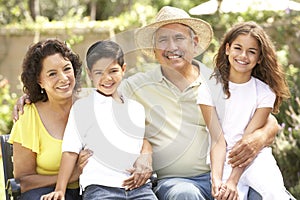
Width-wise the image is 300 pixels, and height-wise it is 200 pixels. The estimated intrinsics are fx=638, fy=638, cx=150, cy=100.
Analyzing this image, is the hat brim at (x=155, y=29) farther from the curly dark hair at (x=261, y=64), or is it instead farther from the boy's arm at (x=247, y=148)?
the boy's arm at (x=247, y=148)

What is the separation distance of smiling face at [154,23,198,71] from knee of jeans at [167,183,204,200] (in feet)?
1.93

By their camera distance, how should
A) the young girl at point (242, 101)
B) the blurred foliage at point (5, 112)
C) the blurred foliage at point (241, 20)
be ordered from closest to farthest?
the young girl at point (242, 101) < the blurred foliage at point (241, 20) < the blurred foliage at point (5, 112)

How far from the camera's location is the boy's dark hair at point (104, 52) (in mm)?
2916

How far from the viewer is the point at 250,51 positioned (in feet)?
9.91

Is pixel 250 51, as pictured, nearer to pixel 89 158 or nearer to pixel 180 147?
pixel 180 147

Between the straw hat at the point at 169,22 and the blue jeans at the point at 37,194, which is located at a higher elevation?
the straw hat at the point at 169,22

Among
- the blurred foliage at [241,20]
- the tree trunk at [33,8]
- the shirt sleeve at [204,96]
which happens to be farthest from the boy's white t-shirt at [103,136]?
the tree trunk at [33,8]

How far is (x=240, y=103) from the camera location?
309 centimetres

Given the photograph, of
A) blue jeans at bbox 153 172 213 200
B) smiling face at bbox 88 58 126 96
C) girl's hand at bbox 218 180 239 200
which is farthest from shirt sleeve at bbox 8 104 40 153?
girl's hand at bbox 218 180 239 200

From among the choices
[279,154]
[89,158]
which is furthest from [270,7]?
[89,158]

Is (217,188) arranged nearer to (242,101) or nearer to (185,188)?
(185,188)

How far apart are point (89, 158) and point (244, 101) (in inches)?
31.4

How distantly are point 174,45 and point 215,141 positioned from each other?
0.51m

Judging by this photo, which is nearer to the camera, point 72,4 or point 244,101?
point 244,101
